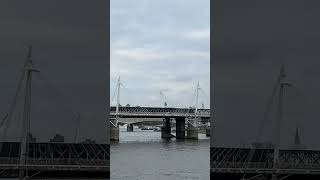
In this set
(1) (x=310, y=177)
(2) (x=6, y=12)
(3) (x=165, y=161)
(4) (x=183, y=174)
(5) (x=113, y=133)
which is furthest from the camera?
(5) (x=113, y=133)

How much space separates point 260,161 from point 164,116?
33.6m

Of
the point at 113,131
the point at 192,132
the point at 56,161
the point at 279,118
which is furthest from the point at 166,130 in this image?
the point at 279,118

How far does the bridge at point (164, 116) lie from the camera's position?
44.6m

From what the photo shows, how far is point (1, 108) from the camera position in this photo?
54.2 ft

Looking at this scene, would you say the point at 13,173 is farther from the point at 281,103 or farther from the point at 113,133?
the point at 113,133

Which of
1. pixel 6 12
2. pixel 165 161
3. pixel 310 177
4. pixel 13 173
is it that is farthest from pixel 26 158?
pixel 165 161

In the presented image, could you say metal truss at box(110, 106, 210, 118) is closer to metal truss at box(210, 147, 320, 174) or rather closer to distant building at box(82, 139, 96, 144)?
distant building at box(82, 139, 96, 144)

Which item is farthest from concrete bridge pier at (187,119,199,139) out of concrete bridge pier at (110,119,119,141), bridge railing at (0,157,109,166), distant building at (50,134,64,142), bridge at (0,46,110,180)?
distant building at (50,134,64,142)

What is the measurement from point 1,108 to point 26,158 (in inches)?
62.7

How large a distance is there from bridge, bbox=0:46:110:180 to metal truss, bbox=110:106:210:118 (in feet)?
87.2

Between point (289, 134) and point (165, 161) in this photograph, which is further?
point (165, 161)

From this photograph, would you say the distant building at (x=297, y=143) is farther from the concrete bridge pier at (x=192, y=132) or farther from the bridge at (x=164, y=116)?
the concrete bridge pier at (x=192, y=132)

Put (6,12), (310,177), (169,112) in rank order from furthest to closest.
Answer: (169,112), (6,12), (310,177)

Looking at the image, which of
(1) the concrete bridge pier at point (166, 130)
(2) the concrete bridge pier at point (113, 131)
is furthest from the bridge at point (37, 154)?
(1) the concrete bridge pier at point (166, 130)
